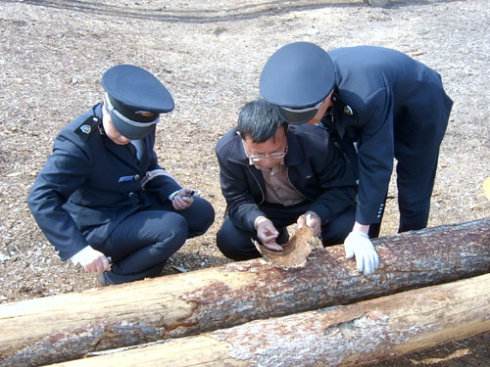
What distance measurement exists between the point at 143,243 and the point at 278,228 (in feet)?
2.49

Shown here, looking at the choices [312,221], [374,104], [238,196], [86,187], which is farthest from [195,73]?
[374,104]

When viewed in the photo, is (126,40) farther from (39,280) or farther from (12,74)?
(39,280)

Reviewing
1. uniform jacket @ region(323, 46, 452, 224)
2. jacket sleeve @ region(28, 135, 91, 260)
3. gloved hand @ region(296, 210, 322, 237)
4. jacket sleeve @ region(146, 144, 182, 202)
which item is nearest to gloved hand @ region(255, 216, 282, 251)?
gloved hand @ region(296, 210, 322, 237)

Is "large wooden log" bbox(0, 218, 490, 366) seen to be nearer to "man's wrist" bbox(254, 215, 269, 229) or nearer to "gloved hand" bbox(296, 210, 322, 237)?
"gloved hand" bbox(296, 210, 322, 237)

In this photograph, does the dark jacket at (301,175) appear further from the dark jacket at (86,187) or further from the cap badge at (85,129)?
the cap badge at (85,129)

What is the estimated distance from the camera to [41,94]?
18.0ft

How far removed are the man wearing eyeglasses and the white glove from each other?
0.27 m

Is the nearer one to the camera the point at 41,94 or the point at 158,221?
the point at 158,221

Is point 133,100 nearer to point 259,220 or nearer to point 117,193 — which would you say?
point 117,193

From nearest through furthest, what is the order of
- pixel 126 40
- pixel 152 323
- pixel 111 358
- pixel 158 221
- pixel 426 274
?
1. pixel 111 358
2. pixel 152 323
3. pixel 426 274
4. pixel 158 221
5. pixel 126 40

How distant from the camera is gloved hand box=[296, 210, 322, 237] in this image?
312 cm

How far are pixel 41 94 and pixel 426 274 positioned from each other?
3748 millimetres

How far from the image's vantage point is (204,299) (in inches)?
105

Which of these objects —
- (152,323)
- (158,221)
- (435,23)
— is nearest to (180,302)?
(152,323)
